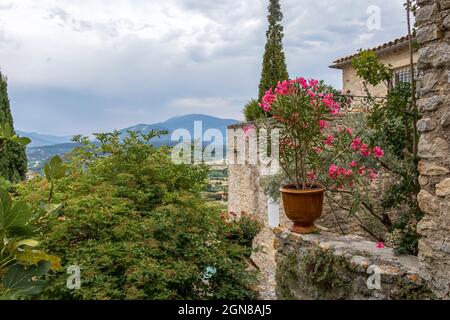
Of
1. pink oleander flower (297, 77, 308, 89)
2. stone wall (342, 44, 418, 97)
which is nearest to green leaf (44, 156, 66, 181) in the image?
pink oleander flower (297, 77, 308, 89)

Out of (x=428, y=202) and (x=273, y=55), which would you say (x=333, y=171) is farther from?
(x=273, y=55)

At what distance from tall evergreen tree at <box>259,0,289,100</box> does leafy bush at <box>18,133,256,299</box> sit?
8786 mm

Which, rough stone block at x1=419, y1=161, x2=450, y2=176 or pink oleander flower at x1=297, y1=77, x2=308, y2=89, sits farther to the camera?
pink oleander flower at x1=297, y1=77, x2=308, y2=89

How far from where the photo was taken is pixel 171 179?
169 inches

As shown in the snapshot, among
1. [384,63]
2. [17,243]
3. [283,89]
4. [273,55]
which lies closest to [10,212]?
[17,243]

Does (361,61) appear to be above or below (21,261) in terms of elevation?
above

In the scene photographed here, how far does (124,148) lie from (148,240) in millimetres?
1861

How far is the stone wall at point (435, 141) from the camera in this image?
9.09 feet

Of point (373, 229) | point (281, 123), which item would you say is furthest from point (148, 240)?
point (373, 229)

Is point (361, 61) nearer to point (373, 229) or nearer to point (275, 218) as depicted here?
point (373, 229)

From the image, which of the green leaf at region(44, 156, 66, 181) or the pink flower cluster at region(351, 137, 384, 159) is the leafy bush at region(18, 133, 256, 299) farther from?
the pink flower cluster at region(351, 137, 384, 159)

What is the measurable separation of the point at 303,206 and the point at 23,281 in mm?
3049

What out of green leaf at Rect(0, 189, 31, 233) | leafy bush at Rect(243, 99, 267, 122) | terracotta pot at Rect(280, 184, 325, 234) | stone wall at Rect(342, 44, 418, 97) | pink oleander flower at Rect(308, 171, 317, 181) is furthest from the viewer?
leafy bush at Rect(243, 99, 267, 122)

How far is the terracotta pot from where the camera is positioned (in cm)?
420
